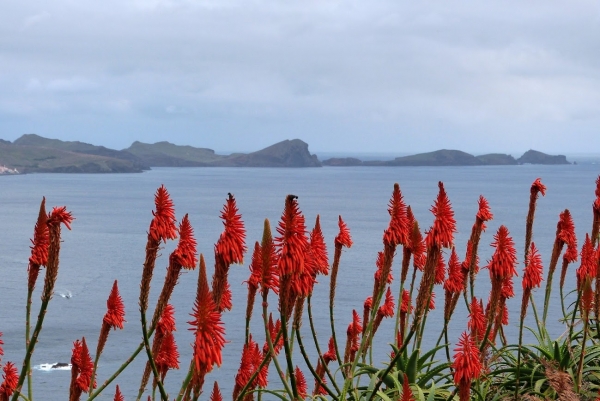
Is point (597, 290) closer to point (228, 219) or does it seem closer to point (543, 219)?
point (228, 219)

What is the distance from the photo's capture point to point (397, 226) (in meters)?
6.95

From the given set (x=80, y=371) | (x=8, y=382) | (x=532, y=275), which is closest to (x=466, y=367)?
(x=532, y=275)

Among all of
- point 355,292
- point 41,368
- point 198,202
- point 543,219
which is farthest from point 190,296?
point 198,202

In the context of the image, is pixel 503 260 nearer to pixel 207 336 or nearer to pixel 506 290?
pixel 506 290

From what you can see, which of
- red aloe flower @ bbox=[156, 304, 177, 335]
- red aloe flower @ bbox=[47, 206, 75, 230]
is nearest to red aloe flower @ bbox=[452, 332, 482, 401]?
red aloe flower @ bbox=[156, 304, 177, 335]

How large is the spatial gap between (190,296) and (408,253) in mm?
51689

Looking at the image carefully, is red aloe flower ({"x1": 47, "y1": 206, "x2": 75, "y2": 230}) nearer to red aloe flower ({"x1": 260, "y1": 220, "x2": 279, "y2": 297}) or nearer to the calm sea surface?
red aloe flower ({"x1": 260, "y1": 220, "x2": 279, "y2": 297})

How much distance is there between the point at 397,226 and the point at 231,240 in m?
1.81

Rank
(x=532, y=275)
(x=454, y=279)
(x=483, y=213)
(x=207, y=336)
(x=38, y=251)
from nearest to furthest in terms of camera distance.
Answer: (x=207, y=336) < (x=38, y=251) < (x=532, y=275) < (x=483, y=213) < (x=454, y=279)

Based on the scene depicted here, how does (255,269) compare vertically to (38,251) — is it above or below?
below

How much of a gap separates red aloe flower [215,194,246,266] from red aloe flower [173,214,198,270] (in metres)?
0.36

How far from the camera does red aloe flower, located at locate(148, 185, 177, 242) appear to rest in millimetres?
5879

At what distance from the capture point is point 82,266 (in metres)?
74.9

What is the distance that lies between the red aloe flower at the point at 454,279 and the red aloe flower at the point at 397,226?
2276mm
